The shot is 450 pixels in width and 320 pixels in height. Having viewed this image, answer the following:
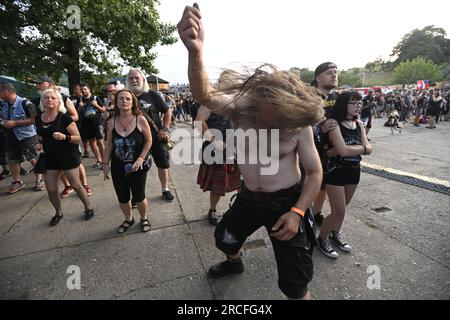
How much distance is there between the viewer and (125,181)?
2.77m

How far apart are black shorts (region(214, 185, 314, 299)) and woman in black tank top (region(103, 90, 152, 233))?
1330 mm

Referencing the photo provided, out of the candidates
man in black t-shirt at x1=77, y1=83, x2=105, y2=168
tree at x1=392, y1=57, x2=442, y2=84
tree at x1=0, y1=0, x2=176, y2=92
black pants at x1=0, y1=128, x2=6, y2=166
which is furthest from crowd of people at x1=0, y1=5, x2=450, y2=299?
tree at x1=392, y1=57, x2=442, y2=84

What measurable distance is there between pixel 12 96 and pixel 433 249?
638 centimetres

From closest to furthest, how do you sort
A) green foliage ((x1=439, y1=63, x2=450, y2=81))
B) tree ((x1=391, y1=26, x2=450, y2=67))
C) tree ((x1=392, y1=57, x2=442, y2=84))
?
green foliage ((x1=439, y1=63, x2=450, y2=81))
tree ((x1=392, y1=57, x2=442, y2=84))
tree ((x1=391, y1=26, x2=450, y2=67))

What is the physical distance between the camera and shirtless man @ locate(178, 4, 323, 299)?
1355mm

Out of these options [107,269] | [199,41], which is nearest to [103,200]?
[107,269]

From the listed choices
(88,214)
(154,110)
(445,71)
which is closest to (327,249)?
(154,110)

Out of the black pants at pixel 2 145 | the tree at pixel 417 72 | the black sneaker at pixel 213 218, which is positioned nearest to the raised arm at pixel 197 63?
the black sneaker at pixel 213 218

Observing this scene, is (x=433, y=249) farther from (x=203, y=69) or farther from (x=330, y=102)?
(x=203, y=69)

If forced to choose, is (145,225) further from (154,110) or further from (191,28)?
(191,28)

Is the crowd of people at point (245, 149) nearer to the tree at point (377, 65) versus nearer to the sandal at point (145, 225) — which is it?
the sandal at point (145, 225)

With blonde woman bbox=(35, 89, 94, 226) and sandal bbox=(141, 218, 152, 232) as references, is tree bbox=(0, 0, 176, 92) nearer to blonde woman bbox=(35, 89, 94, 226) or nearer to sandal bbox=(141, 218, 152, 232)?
blonde woman bbox=(35, 89, 94, 226)

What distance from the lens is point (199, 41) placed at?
129cm

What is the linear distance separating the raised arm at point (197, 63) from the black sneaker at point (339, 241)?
2.00m
